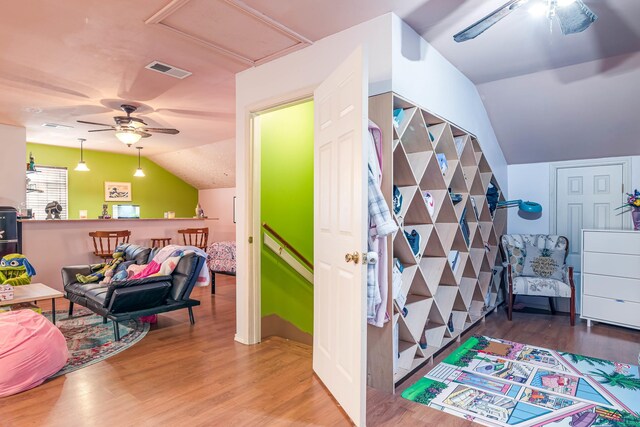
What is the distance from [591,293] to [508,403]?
2287mm

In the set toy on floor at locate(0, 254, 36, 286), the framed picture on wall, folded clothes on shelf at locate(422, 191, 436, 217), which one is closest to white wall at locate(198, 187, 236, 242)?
the framed picture on wall

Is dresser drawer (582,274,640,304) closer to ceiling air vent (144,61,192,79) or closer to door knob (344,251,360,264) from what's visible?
door knob (344,251,360,264)

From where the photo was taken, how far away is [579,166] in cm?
448

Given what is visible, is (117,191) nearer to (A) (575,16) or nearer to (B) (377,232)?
(B) (377,232)

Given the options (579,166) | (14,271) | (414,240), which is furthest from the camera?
(579,166)

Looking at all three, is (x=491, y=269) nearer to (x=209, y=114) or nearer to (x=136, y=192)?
(x=209, y=114)

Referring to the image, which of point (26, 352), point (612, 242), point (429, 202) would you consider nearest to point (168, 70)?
point (26, 352)

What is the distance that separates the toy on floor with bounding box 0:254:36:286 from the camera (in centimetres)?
390

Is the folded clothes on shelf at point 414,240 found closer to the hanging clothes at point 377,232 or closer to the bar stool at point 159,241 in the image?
the hanging clothes at point 377,232

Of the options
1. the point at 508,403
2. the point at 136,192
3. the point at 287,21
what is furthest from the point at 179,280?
the point at 136,192

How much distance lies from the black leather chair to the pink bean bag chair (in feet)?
2.24

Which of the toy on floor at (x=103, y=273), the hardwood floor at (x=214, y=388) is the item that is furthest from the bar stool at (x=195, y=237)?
the hardwood floor at (x=214, y=388)

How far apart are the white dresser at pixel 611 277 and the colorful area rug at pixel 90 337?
449 cm

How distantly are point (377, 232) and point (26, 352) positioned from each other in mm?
2434
